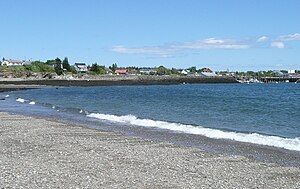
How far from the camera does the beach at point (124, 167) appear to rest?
10.2 metres

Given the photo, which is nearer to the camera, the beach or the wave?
the beach

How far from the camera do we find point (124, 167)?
1207 cm

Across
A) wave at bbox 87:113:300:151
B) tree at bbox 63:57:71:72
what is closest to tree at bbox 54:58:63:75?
tree at bbox 63:57:71:72

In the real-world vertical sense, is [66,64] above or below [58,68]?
above

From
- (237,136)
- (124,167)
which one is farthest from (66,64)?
(124,167)

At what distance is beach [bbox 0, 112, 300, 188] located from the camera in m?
10.2

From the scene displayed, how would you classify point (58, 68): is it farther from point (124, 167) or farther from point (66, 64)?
point (124, 167)

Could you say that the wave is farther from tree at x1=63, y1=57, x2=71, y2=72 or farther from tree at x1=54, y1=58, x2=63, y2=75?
tree at x1=63, y1=57, x2=71, y2=72

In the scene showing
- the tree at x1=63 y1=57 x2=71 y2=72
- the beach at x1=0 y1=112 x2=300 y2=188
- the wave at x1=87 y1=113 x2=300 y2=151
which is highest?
the tree at x1=63 y1=57 x2=71 y2=72

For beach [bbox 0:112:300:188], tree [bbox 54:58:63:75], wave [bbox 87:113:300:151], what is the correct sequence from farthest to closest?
tree [bbox 54:58:63:75] → wave [bbox 87:113:300:151] → beach [bbox 0:112:300:188]

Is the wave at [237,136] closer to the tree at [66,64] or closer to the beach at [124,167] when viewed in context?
the beach at [124,167]

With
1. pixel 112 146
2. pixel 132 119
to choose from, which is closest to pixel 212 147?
pixel 112 146

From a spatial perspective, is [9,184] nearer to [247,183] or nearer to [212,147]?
[247,183]

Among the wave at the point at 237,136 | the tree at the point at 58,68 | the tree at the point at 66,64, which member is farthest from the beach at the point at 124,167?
the tree at the point at 66,64
